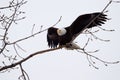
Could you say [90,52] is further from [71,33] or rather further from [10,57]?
[71,33]

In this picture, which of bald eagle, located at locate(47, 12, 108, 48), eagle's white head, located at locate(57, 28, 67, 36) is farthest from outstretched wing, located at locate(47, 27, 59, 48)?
eagle's white head, located at locate(57, 28, 67, 36)

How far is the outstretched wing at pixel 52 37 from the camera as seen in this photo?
5598mm

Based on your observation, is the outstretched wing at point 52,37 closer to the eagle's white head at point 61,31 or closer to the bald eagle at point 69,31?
the bald eagle at point 69,31

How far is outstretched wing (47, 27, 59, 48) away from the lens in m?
5.60

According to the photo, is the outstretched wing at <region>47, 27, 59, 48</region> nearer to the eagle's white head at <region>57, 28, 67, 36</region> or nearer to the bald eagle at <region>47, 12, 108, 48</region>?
the bald eagle at <region>47, 12, 108, 48</region>

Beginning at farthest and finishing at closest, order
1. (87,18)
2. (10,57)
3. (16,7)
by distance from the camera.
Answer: (87,18) → (10,57) → (16,7)

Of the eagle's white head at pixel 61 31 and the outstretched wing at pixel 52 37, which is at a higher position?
the eagle's white head at pixel 61 31

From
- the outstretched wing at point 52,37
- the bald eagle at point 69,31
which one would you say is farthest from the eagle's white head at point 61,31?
the outstretched wing at point 52,37

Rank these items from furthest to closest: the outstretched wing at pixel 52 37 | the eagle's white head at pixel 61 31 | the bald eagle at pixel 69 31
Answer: the outstretched wing at pixel 52 37 < the eagle's white head at pixel 61 31 < the bald eagle at pixel 69 31

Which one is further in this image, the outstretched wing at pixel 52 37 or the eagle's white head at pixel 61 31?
the outstretched wing at pixel 52 37

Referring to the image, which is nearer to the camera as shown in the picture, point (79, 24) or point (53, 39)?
point (79, 24)

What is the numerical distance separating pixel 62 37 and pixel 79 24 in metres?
0.49

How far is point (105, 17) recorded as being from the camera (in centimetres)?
489

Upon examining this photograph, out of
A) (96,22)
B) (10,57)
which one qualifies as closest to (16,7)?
(10,57)
